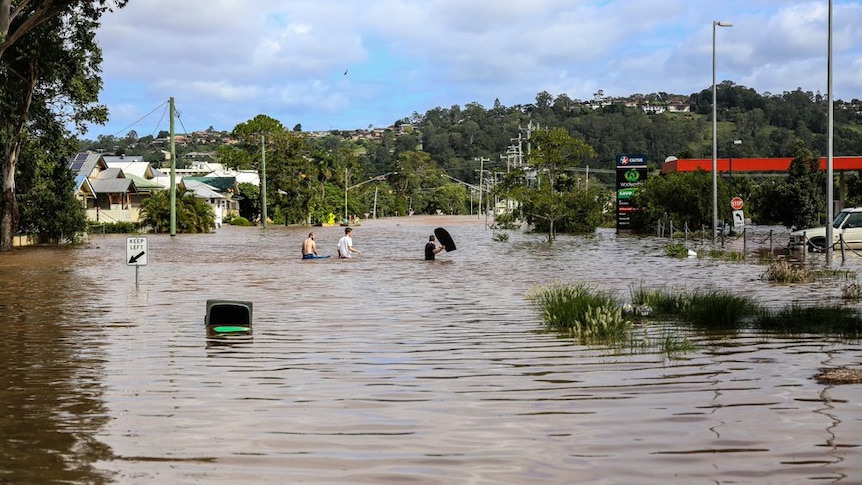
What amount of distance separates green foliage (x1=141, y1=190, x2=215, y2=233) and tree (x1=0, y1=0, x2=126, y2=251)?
94.7ft

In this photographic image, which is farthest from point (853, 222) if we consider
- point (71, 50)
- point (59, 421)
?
point (59, 421)

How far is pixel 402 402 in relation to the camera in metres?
9.61

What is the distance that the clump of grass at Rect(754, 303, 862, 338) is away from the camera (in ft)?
47.4

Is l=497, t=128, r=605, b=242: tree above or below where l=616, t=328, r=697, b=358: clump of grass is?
above

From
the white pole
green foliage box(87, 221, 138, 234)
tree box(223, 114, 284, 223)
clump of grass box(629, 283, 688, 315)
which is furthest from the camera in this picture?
tree box(223, 114, 284, 223)

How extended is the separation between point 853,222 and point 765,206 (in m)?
38.6

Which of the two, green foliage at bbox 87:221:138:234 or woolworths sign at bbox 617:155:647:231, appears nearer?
woolworths sign at bbox 617:155:647:231

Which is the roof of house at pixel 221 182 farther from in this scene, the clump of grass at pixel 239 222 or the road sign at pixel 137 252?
the road sign at pixel 137 252

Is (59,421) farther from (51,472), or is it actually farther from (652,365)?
(652,365)

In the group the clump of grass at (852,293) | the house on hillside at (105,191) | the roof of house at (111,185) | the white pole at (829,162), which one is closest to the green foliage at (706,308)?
the clump of grass at (852,293)

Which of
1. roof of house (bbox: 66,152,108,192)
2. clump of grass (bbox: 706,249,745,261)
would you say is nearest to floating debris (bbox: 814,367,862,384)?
clump of grass (bbox: 706,249,745,261)

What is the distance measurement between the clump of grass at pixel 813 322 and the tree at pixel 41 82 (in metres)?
32.9

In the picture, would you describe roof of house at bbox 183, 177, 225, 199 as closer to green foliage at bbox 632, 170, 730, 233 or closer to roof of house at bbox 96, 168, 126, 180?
roof of house at bbox 96, 168, 126, 180

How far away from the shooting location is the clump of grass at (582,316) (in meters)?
14.0
